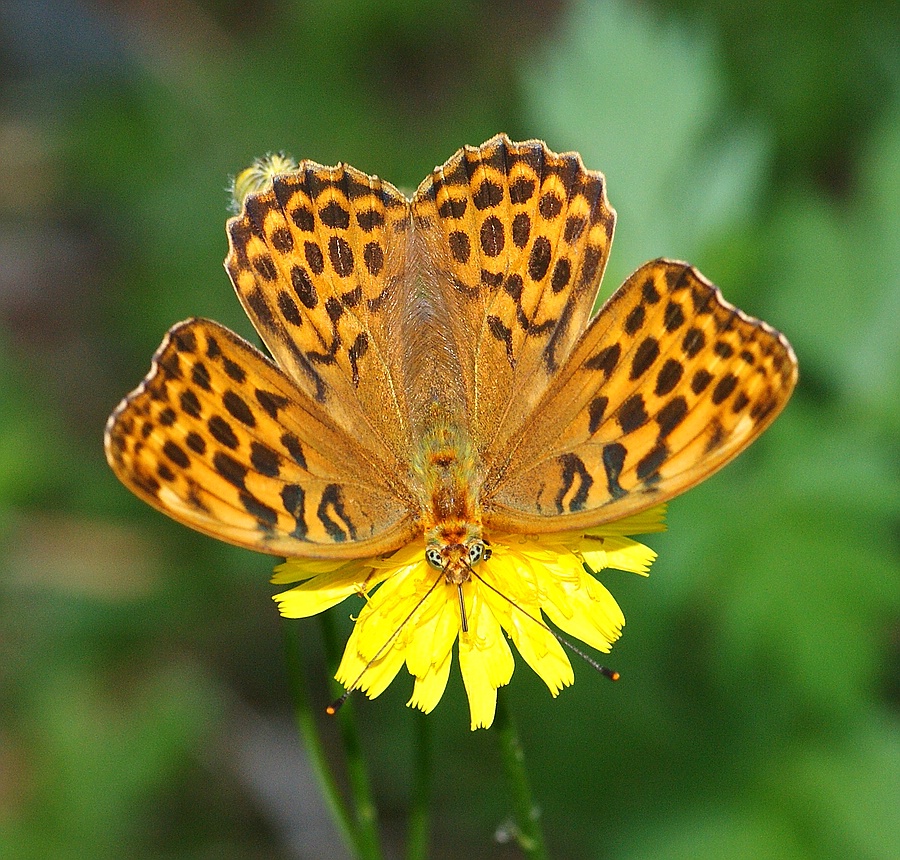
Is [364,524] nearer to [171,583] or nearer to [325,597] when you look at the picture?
[325,597]

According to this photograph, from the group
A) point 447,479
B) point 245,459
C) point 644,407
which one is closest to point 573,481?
point 644,407

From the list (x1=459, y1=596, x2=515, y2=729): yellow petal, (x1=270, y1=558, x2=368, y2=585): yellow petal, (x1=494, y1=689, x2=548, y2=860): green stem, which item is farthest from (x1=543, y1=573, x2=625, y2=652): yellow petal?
(x1=270, y1=558, x2=368, y2=585): yellow petal

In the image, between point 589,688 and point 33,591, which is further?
point 33,591

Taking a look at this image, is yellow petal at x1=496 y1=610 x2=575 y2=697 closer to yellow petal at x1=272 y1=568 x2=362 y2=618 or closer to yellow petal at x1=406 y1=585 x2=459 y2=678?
yellow petal at x1=406 y1=585 x2=459 y2=678

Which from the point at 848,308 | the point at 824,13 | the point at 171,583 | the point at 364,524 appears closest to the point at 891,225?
the point at 848,308

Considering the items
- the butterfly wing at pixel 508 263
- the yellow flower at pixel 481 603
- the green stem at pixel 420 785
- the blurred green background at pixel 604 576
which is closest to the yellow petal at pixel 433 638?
the yellow flower at pixel 481 603

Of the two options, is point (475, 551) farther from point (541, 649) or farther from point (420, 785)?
point (420, 785)

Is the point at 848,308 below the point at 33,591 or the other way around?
the other way around
